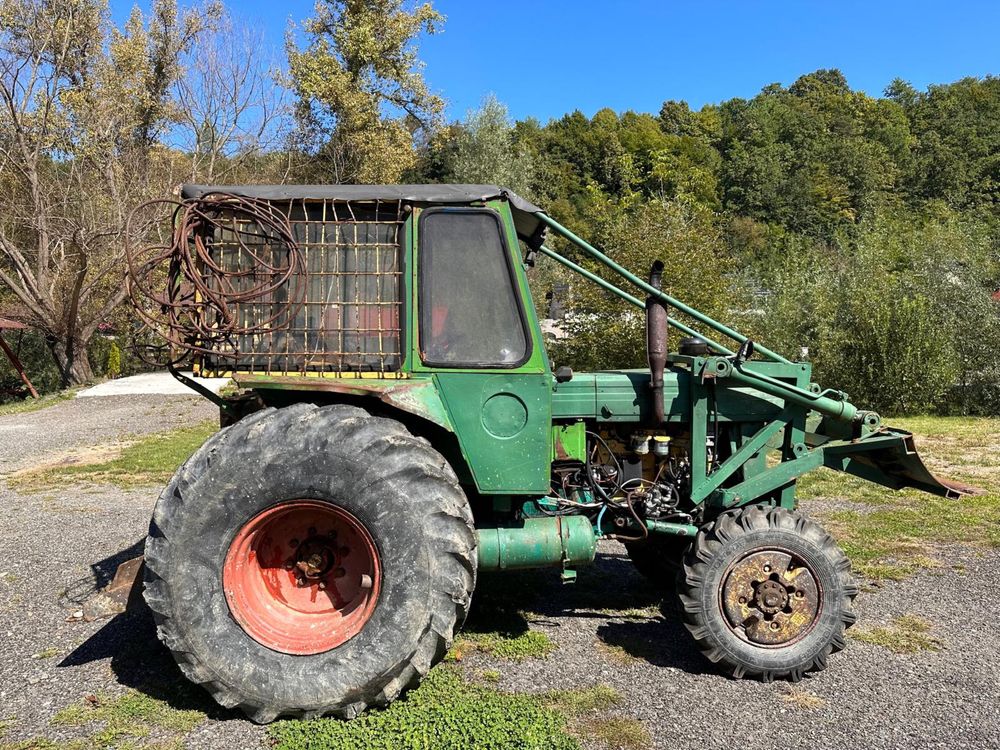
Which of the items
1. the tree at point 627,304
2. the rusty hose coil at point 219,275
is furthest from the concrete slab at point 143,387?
the rusty hose coil at point 219,275

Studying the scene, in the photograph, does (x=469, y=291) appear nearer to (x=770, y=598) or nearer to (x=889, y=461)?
(x=770, y=598)

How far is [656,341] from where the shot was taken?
159 inches

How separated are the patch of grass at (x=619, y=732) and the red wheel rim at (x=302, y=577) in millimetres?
1187

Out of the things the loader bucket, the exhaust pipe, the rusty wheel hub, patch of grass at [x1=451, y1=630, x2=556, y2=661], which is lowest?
patch of grass at [x1=451, y1=630, x2=556, y2=661]

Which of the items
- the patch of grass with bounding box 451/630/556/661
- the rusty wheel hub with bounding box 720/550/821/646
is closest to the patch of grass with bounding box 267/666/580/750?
the patch of grass with bounding box 451/630/556/661

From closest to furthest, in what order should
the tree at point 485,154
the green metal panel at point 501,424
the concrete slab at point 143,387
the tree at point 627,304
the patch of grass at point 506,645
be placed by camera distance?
1. the green metal panel at point 501,424
2. the patch of grass at point 506,645
3. the tree at point 627,304
4. the concrete slab at point 143,387
5. the tree at point 485,154

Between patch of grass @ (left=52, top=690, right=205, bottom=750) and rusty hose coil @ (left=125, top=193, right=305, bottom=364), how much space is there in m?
1.72

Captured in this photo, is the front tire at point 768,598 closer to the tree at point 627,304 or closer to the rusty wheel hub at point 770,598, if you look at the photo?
the rusty wheel hub at point 770,598

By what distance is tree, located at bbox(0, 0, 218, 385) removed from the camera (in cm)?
1956

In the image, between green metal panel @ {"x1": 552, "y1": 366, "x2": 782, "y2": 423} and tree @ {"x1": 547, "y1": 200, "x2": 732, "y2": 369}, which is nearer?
green metal panel @ {"x1": 552, "y1": 366, "x2": 782, "y2": 423}

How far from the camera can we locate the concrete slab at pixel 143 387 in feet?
60.8

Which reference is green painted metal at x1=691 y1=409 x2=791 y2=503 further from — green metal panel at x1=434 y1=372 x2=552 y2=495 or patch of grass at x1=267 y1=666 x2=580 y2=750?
patch of grass at x1=267 y1=666 x2=580 y2=750

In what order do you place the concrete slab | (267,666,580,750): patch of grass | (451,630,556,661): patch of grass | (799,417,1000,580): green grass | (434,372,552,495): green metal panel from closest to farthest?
(267,666,580,750): patch of grass < (434,372,552,495): green metal panel < (451,630,556,661): patch of grass < (799,417,1000,580): green grass < the concrete slab

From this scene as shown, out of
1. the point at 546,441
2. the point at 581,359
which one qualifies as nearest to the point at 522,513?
the point at 546,441
